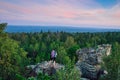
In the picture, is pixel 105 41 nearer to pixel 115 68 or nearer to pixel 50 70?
pixel 50 70

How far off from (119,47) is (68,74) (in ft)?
24.0

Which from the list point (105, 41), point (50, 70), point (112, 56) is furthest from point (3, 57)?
point (105, 41)

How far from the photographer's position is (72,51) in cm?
6197

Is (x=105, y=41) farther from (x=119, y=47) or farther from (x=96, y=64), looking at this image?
(x=119, y=47)

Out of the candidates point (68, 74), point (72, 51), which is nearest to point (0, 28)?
point (68, 74)

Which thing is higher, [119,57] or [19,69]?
[119,57]

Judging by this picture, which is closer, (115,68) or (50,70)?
(115,68)

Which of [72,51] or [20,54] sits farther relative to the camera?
[72,51]

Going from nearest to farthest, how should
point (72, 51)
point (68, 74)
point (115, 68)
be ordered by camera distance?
1. point (68, 74)
2. point (115, 68)
3. point (72, 51)

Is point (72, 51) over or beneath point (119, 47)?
beneath

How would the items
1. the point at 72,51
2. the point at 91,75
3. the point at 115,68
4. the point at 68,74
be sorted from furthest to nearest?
the point at 72,51 → the point at 91,75 → the point at 115,68 → the point at 68,74

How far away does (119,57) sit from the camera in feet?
69.3

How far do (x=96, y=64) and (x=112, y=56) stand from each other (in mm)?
14030

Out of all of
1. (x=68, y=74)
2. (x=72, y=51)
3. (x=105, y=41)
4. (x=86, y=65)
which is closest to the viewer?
(x=68, y=74)
